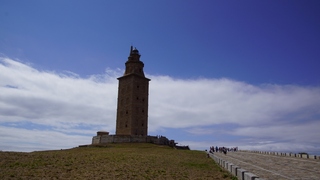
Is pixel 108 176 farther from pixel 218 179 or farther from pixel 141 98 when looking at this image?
pixel 141 98

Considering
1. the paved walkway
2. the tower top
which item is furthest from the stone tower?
the paved walkway

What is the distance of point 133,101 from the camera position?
6988 cm

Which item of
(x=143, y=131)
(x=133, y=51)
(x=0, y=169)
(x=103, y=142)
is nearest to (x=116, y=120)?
(x=143, y=131)

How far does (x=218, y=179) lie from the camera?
15500mm

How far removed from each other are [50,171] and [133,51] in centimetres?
6234

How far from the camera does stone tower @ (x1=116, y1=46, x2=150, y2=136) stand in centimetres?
6909

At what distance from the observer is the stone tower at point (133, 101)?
6909 cm

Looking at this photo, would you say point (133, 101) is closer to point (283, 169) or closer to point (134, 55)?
point (134, 55)

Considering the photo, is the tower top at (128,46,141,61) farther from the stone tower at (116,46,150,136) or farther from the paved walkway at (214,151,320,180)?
the paved walkway at (214,151,320,180)

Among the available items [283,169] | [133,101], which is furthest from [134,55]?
[283,169]

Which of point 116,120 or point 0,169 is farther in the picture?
point 116,120

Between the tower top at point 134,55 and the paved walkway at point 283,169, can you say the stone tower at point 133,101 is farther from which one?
the paved walkway at point 283,169

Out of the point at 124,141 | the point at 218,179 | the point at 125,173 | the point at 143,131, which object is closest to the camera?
the point at 218,179

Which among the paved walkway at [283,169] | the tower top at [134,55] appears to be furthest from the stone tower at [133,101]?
the paved walkway at [283,169]
